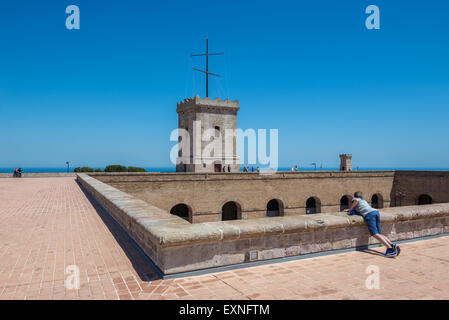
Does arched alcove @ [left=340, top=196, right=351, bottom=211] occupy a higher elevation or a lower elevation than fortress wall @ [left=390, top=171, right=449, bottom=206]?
lower

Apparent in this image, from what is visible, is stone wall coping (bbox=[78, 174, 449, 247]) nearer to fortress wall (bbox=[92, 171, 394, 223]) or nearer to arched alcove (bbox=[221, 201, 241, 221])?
fortress wall (bbox=[92, 171, 394, 223])

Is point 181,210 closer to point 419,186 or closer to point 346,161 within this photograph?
point 346,161

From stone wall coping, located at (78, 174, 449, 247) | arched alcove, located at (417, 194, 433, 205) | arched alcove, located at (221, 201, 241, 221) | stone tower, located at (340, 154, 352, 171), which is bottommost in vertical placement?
arched alcove, located at (221, 201, 241, 221)

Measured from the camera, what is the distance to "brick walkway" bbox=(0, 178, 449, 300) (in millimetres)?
3266

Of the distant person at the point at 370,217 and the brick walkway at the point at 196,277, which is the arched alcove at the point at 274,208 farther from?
the distant person at the point at 370,217

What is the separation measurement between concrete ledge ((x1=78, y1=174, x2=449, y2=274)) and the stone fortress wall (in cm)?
1292

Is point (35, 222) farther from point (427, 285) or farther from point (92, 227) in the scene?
point (427, 285)

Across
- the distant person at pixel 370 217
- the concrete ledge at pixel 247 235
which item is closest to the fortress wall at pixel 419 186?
the concrete ledge at pixel 247 235

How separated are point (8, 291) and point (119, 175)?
49.6 ft

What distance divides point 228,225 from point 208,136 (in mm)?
22835

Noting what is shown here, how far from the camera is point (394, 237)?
5488 millimetres

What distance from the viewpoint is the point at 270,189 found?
866 inches

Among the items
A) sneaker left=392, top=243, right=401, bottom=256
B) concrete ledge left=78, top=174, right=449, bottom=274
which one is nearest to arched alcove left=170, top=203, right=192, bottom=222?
concrete ledge left=78, top=174, right=449, bottom=274
